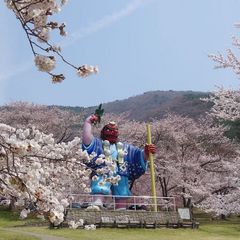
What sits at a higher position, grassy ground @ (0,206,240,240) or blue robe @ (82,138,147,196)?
blue robe @ (82,138,147,196)

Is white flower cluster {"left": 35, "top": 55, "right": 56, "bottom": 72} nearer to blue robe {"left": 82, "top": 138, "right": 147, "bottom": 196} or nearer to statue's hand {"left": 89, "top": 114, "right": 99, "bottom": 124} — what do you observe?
blue robe {"left": 82, "top": 138, "right": 147, "bottom": 196}

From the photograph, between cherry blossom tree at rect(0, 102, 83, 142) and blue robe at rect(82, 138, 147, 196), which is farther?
cherry blossom tree at rect(0, 102, 83, 142)

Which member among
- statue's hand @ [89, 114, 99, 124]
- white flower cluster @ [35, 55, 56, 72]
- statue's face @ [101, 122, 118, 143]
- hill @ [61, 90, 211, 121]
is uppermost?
hill @ [61, 90, 211, 121]

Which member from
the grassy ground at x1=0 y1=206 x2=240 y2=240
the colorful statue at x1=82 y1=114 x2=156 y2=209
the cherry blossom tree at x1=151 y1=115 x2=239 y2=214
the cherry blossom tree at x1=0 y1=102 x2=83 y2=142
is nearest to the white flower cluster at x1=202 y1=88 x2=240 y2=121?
the grassy ground at x1=0 y1=206 x2=240 y2=240

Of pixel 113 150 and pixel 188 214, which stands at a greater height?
pixel 113 150

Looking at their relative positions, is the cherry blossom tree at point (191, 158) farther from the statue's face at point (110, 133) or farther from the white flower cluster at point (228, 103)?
the white flower cluster at point (228, 103)

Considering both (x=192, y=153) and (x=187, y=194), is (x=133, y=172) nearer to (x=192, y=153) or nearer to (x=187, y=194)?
(x=187, y=194)

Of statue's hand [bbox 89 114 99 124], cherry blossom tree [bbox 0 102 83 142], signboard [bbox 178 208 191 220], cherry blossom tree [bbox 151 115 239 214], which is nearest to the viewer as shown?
statue's hand [bbox 89 114 99 124]

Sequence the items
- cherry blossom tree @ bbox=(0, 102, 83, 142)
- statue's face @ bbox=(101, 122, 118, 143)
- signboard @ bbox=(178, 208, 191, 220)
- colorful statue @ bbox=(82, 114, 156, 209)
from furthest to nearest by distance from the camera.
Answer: cherry blossom tree @ bbox=(0, 102, 83, 142) → statue's face @ bbox=(101, 122, 118, 143) → signboard @ bbox=(178, 208, 191, 220) → colorful statue @ bbox=(82, 114, 156, 209)

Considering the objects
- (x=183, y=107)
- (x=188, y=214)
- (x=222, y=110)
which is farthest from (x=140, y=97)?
(x=222, y=110)

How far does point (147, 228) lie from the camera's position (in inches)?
908

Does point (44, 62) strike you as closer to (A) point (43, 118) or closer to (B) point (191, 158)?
(B) point (191, 158)

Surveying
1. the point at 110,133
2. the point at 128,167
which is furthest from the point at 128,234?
the point at 110,133

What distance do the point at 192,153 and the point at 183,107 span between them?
172 feet
